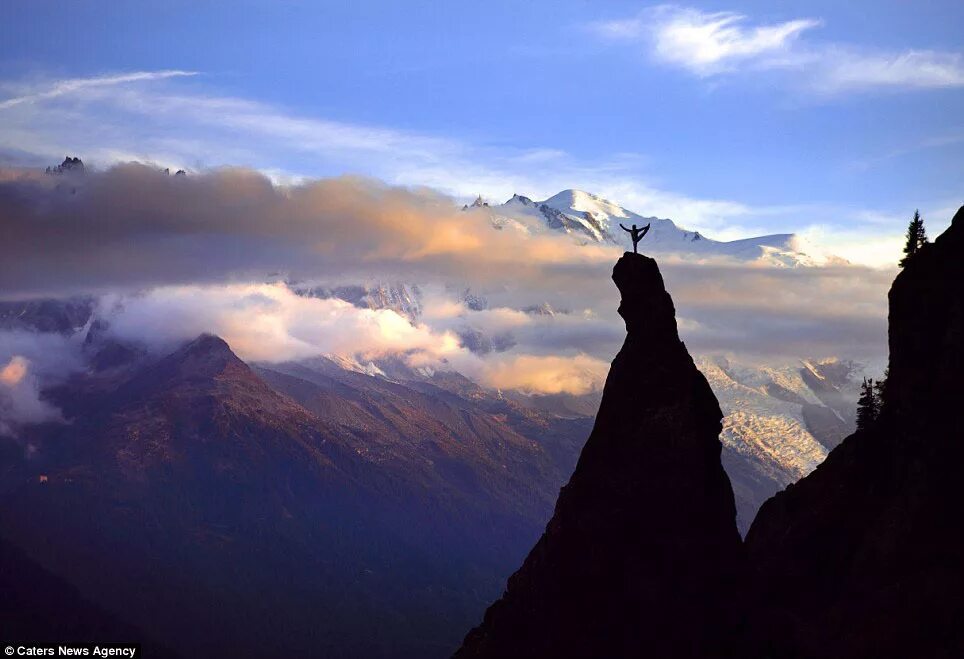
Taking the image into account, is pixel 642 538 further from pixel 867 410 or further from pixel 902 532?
pixel 867 410

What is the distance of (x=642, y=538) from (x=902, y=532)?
20.2m

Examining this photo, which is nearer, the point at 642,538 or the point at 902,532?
the point at 642,538

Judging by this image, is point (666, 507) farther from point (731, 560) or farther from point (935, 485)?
point (935, 485)

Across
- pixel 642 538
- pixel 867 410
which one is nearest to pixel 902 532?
pixel 642 538

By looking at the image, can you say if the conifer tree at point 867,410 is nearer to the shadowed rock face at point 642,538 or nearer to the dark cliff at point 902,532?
the dark cliff at point 902,532

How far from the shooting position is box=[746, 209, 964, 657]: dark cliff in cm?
9669

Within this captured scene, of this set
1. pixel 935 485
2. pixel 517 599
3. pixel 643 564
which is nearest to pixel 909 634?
pixel 935 485

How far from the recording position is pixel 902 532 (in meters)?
104

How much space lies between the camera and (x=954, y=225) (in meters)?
105

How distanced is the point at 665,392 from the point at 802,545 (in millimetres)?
21603

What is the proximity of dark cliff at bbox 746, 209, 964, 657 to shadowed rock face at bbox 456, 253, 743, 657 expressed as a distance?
5017 mm

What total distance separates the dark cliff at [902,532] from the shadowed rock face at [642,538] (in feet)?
16.5

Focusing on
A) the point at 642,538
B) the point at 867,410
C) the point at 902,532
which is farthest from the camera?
the point at 867,410

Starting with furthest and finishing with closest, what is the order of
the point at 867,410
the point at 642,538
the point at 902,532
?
the point at 867,410, the point at 902,532, the point at 642,538
